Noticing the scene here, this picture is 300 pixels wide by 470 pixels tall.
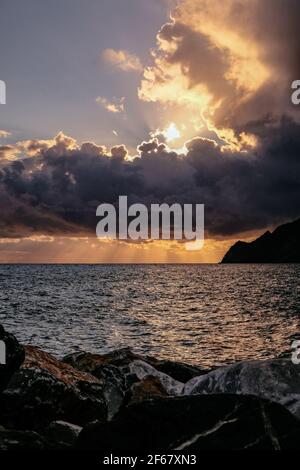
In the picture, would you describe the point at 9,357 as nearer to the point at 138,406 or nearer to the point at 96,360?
A: the point at 138,406

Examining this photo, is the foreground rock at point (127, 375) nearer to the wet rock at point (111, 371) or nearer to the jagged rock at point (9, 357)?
the wet rock at point (111, 371)

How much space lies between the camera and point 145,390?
10.5 meters

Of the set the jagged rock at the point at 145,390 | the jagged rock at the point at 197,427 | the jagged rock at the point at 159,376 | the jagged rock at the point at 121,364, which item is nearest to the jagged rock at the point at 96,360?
the jagged rock at the point at 121,364

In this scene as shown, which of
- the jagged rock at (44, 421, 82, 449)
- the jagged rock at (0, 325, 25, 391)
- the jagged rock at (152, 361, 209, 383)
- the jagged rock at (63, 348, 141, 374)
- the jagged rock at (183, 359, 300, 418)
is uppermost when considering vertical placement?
the jagged rock at (0, 325, 25, 391)

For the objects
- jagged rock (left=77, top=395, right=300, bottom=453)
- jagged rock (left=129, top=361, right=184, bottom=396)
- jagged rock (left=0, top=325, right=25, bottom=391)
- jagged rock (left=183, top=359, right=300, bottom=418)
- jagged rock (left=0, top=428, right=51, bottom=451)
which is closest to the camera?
jagged rock (left=77, top=395, right=300, bottom=453)

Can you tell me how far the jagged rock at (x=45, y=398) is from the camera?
8906 millimetres

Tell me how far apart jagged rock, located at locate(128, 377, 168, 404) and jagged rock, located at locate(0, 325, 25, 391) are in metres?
2.79

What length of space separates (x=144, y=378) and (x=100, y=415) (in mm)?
1820

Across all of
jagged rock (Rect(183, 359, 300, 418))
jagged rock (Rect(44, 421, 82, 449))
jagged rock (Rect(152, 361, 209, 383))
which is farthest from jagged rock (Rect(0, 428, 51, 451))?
jagged rock (Rect(152, 361, 209, 383))

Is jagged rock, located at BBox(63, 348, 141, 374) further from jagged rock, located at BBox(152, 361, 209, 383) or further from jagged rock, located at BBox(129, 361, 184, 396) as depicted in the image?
jagged rock, located at BBox(152, 361, 209, 383)

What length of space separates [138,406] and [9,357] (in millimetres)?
3029

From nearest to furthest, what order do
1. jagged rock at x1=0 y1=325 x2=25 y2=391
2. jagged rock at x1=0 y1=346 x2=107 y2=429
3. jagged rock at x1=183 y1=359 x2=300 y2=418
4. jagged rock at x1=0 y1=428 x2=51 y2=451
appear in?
jagged rock at x1=0 y1=428 x2=51 y2=451, jagged rock at x1=183 y1=359 x2=300 y2=418, jagged rock at x1=0 y1=325 x2=25 y2=391, jagged rock at x1=0 y1=346 x2=107 y2=429

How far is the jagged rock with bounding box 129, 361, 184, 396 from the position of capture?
11367mm

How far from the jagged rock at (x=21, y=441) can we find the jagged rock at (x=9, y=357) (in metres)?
1.78
